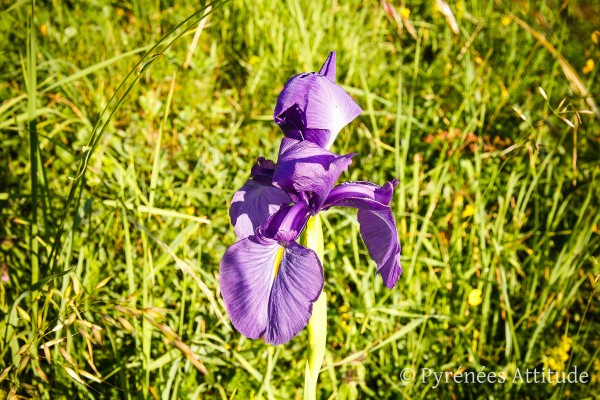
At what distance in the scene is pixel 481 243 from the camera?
233 centimetres

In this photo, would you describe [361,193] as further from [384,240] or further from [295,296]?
[295,296]

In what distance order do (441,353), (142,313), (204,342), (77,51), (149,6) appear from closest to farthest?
(142,313) < (204,342) < (441,353) < (77,51) < (149,6)

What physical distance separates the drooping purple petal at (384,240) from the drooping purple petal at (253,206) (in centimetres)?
22

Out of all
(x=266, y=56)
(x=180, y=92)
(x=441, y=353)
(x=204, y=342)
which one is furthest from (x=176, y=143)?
(x=441, y=353)

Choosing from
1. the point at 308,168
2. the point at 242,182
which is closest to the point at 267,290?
the point at 308,168

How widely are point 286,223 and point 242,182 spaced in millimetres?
1302

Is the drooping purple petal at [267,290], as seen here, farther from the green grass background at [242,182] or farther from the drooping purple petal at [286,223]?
the green grass background at [242,182]

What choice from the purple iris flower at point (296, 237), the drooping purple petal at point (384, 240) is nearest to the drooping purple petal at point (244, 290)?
the purple iris flower at point (296, 237)

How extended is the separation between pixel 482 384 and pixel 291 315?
1240 mm

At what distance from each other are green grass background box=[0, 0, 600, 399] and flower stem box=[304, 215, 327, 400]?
26 cm

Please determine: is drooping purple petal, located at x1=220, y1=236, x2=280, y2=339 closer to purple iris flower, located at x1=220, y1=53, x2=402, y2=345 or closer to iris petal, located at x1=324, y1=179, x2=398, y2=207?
purple iris flower, located at x1=220, y1=53, x2=402, y2=345

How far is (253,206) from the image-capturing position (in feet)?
4.61

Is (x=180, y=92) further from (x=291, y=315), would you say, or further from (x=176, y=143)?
(x=291, y=315)

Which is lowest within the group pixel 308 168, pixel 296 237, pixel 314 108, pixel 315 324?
pixel 315 324
